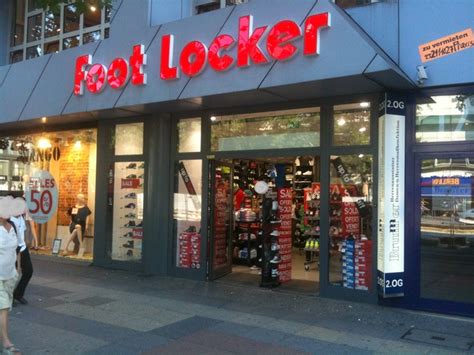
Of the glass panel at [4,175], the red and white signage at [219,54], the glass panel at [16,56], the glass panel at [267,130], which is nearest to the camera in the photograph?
the red and white signage at [219,54]

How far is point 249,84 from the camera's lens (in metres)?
7.93

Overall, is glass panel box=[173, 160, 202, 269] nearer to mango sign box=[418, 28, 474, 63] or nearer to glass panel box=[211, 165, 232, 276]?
glass panel box=[211, 165, 232, 276]

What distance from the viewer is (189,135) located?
1016cm

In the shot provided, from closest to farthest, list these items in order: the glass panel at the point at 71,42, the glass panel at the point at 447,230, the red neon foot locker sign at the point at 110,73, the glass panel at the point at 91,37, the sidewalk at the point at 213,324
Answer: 1. the sidewalk at the point at 213,324
2. the glass panel at the point at 447,230
3. the red neon foot locker sign at the point at 110,73
4. the glass panel at the point at 91,37
5. the glass panel at the point at 71,42

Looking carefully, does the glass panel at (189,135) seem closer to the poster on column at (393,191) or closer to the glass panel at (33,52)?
the poster on column at (393,191)

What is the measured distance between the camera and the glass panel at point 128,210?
1076cm

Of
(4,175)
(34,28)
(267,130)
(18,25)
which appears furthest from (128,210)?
(18,25)

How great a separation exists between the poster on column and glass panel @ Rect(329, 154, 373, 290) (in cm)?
42

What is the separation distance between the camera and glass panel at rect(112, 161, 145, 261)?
10.8 meters

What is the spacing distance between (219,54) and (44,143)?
23.5 feet

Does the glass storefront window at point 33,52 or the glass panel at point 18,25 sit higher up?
the glass panel at point 18,25

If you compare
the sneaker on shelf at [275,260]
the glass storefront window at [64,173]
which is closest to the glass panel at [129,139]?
the glass storefront window at [64,173]

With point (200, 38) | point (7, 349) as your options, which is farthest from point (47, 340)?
point (200, 38)

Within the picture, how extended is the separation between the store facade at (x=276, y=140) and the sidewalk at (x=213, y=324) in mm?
726
